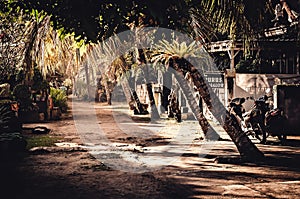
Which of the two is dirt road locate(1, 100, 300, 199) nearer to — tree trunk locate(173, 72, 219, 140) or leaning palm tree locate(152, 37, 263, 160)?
leaning palm tree locate(152, 37, 263, 160)

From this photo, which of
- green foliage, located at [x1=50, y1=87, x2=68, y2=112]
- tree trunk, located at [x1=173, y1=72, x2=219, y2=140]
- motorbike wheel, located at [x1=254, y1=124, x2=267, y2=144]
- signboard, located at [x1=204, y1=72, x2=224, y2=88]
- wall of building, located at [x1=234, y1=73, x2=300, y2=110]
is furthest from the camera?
green foliage, located at [x1=50, y1=87, x2=68, y2=112]

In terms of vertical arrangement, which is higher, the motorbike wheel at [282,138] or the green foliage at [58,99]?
the green foliage at [58,99]

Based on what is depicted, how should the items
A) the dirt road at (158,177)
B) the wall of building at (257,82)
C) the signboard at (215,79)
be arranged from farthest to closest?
the signboard at (215,79) < the wall of building at (257,82) < the dirt road at (158,177)

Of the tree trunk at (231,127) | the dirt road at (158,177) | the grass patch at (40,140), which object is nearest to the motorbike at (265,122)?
the dirt road at (158,177)

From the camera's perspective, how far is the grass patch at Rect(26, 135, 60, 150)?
10.5 meters

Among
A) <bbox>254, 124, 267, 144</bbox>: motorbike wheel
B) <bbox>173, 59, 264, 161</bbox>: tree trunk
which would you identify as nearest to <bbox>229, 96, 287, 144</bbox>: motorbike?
<bbox>254, 124, 267, 144</bbox>: motorbike wheel

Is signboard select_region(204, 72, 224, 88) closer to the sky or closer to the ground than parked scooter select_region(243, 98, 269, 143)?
closer to the sky

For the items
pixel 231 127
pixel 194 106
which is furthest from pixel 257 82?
pixel 231 127

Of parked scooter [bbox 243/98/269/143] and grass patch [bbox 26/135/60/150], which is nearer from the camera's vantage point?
grass patch [bbox 26/135/60/150]

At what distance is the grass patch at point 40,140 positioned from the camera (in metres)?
10.5

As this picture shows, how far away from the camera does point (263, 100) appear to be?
12.3 m

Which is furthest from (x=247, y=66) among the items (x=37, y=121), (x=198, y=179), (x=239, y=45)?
(x=198, y=179)

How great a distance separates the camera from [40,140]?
11305 mm

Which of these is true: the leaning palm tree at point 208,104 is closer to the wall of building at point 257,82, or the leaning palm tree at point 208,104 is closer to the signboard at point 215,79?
the wall of building at point 257,82
